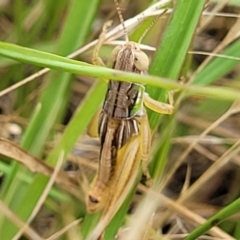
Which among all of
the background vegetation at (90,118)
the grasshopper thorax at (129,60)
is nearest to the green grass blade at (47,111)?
the background vegetation at (90,118)

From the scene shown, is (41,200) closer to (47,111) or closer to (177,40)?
(47,111)

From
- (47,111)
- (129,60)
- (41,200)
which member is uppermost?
(129,60)

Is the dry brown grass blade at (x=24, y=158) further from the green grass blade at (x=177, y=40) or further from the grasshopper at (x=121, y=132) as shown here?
the green grass blade at (x=177, y=40)

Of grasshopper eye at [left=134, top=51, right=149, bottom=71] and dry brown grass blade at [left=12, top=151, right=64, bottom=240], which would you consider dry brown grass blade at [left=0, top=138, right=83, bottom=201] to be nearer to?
dry brown grass blade at [left=12, top=151, right=64, bottom=240]

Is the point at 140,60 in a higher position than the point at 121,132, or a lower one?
higher

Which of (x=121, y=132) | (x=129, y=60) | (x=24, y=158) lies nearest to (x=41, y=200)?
(x=24, y=158)

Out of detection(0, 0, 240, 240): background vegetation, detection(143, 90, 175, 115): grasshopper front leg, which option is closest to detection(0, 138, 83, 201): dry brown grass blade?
detection(0, 0, 240, 240): background vegetation

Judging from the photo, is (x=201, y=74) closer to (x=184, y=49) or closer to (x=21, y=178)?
(x=184, y=49)

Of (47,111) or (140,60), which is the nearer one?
(140,60)

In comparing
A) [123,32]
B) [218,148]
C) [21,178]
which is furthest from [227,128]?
[21,178]
